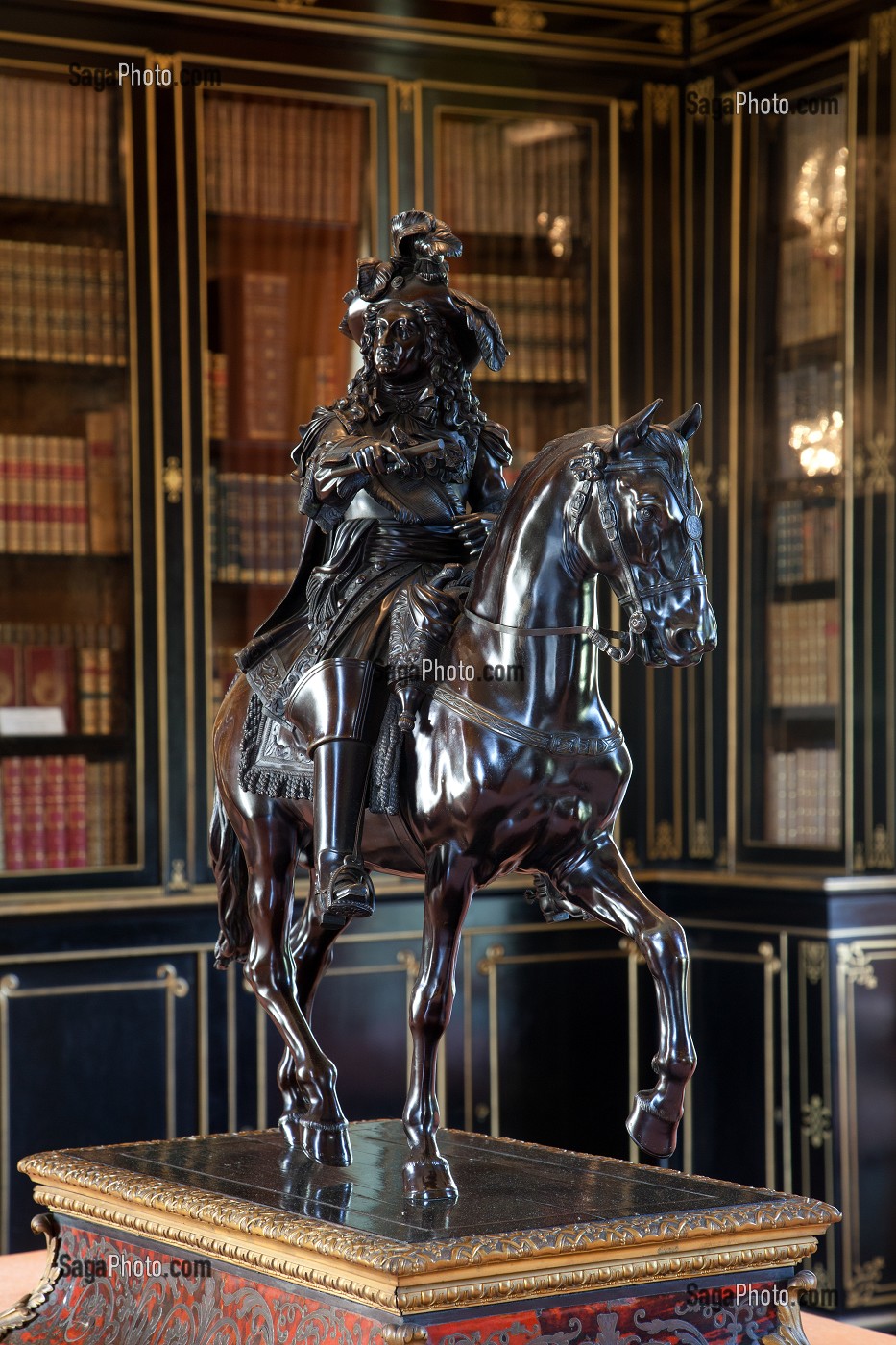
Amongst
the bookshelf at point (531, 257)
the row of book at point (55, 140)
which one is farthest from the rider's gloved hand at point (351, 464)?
the bookshelf at point (531, 257)

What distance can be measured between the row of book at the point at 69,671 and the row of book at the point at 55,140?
3.92 feet

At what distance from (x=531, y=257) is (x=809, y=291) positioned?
85 centimetres

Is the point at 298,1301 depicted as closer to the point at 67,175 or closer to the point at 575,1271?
the point at 575,1271

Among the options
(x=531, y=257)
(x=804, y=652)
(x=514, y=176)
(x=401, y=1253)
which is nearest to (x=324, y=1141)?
(x=401, y=1253)

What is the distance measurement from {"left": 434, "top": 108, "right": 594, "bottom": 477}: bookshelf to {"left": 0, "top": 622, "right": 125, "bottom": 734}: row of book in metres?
1.32

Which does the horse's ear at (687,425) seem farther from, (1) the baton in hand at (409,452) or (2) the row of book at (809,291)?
(2) the row of book at (809,291)

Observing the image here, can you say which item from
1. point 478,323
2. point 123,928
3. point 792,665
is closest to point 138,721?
point 123,928

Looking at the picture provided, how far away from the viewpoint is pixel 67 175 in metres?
5.01

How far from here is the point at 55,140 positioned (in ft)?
16.4

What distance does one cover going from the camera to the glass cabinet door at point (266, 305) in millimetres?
5152

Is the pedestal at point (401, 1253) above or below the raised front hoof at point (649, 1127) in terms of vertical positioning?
below

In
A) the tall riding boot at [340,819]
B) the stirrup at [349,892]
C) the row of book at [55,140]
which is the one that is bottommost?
the stirrup at [349,892]

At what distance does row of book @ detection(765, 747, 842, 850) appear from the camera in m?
5.09

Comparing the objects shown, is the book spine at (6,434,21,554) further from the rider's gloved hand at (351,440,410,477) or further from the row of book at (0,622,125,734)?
the rider's gloved hand at (351,440,410,477)
